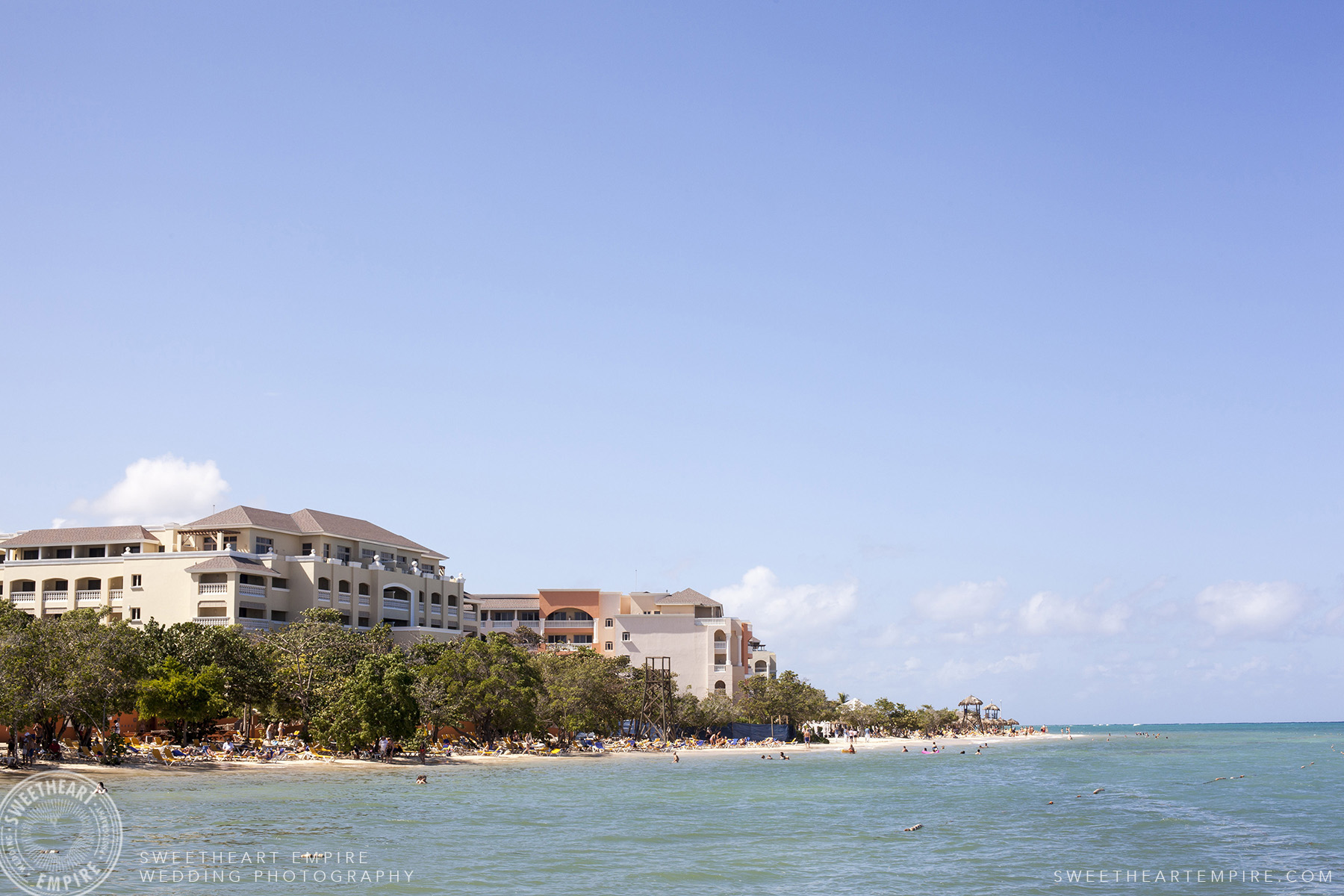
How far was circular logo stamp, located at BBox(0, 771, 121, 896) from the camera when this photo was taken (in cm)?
2514

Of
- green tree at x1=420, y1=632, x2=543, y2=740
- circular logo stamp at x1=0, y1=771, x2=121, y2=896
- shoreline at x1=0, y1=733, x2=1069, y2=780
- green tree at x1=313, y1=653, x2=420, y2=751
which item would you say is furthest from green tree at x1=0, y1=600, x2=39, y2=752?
green tree at x1=420, y1=632, x2=543, y2=740

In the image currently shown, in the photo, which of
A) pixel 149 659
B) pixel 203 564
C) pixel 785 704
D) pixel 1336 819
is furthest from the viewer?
pixel 785 704

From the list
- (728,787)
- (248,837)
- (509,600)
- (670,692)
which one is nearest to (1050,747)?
(670,692)

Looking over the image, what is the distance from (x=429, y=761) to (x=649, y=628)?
1978 inches

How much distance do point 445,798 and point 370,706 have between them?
46.1ft

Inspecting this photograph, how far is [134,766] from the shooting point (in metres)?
47.3

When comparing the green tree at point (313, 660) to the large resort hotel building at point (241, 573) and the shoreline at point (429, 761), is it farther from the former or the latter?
the large resort hotel building at point (241, 573)

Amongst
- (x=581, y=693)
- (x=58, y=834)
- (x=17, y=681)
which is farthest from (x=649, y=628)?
(x=58, y=834)

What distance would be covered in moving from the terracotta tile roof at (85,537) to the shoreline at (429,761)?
31300 millimetres

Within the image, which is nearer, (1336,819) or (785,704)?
(1336,819)

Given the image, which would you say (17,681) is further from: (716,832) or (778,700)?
(778,700)

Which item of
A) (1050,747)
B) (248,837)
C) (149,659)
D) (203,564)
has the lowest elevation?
(1050,747)

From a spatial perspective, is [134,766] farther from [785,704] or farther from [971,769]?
[785,704]

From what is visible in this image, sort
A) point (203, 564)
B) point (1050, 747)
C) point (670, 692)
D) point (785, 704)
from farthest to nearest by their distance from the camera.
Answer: point (1050, 747), point (785, 704), point (670, 692), point (203, 564)
